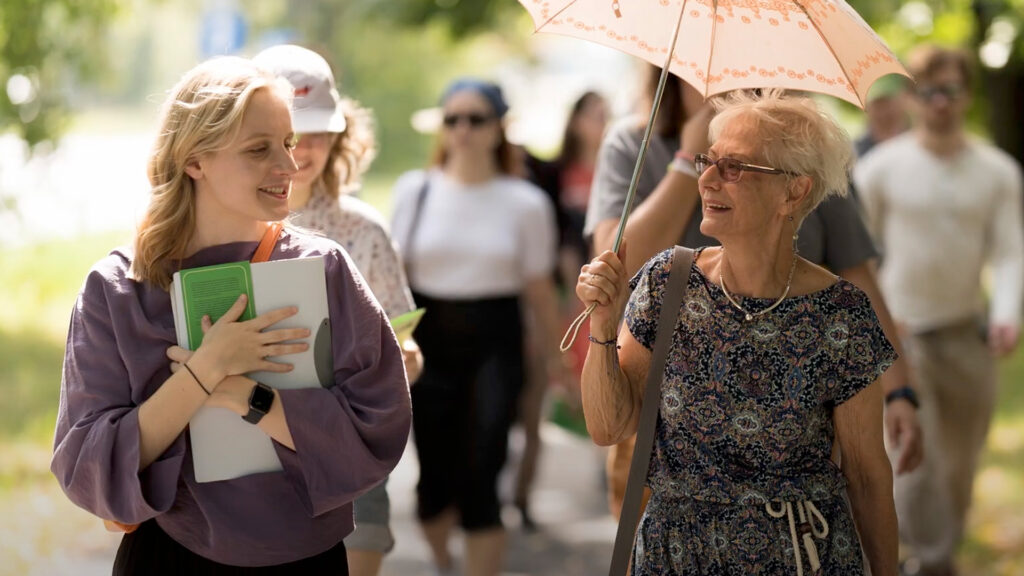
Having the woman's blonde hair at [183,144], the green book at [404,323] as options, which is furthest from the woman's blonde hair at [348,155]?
the woman's blonde hair at [183,144]

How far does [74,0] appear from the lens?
27.8 feet

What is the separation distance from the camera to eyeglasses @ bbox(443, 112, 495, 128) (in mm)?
7137

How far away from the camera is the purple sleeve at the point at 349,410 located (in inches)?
124

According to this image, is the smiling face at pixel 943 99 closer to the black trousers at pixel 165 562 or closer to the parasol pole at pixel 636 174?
the parasol pole at pixel 636 174

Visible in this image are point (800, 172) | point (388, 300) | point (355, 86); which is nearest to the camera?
point (800, 172)

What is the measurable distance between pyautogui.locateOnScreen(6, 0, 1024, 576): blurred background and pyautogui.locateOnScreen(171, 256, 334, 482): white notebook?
39cm

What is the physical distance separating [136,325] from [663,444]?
4.36 feet

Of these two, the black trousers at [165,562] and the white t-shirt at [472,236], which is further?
the white t-shirt at [472,236]

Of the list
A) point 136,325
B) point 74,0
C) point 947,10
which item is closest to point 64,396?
point 136,325

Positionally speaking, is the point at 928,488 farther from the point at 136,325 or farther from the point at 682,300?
the point at 136,325

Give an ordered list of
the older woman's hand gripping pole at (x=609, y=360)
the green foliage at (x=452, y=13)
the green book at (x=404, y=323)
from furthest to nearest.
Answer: the green foliage at (x=452, y=13) → the green book at (x=404, y=323) → the older woman's hand gripping pole at (x=609, y=360)

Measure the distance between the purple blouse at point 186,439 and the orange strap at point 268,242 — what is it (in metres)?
0.02

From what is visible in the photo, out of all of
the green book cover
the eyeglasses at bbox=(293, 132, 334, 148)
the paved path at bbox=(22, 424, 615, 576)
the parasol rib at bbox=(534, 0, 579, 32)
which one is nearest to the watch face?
the green book cover

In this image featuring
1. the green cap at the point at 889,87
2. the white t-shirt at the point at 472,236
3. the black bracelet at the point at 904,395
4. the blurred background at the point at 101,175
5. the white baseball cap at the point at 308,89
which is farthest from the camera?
the green cap at the point at 889,87
